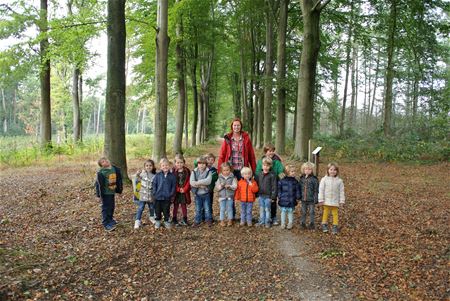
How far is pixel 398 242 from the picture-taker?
6363 millimetres

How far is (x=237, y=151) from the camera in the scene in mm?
7500

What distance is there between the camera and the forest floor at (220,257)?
4523mm

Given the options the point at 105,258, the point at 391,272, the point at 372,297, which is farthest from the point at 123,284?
the point at 391,272

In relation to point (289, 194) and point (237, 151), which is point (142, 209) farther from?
point (289, 194)

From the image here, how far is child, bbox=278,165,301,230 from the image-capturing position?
7094 millimetres

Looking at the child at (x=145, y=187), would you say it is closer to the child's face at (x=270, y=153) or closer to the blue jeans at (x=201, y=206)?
the blue jeans at (x=201, y=206)

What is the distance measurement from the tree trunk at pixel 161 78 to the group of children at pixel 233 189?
21.6 feet

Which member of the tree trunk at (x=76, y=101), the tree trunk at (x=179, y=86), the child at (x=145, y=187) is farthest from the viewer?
the tree trunk at (x=76, y=101)

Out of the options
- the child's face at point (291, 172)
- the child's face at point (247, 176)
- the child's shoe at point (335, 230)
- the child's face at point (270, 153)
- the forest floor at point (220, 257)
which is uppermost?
the child's face at point (270, 153)

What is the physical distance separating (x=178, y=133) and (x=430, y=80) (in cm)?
1280

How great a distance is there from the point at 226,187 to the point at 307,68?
894 cm

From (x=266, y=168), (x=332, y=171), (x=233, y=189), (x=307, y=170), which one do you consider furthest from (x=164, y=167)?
(x=332, y=171)

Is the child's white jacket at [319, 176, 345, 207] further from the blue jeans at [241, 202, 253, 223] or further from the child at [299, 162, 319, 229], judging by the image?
the blue jeans at [241, 202, 253, 223]

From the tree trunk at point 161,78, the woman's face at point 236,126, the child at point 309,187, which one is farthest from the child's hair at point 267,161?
the tree trunk at point 161,78
